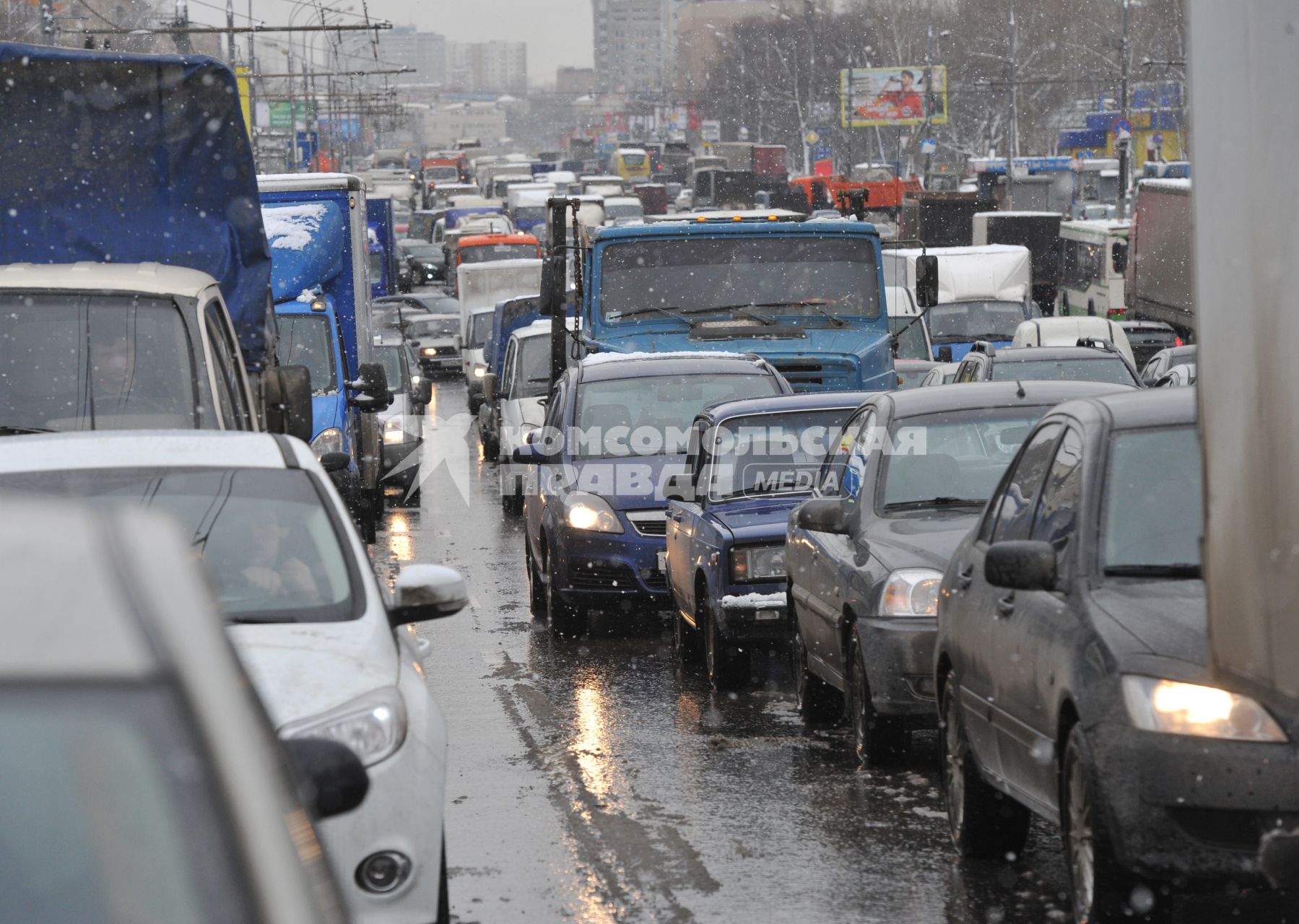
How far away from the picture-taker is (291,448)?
258 inches

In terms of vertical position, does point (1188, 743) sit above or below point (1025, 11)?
below

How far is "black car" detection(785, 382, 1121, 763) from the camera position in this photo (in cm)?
833

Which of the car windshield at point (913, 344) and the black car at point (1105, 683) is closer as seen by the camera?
the black car at point (1105, 683)

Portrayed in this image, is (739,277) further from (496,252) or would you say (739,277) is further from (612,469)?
(496,252)

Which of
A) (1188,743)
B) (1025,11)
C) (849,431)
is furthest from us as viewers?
(1025,11)

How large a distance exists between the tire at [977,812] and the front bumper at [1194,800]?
1639 millimetres

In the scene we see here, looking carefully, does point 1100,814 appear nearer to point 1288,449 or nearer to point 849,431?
point 1288,449

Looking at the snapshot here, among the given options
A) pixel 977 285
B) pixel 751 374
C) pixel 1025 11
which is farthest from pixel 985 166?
pixel 751 374

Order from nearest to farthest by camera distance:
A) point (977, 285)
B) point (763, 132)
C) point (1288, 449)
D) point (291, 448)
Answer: point (1288, 449)
point (291, 448)
point (977, 285)
point (763, 132)

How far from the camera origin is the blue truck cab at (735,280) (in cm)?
1781

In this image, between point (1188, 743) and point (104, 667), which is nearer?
point (104, 667)

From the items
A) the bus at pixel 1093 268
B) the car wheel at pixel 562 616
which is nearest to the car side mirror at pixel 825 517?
the car wheel at pixel 562 616

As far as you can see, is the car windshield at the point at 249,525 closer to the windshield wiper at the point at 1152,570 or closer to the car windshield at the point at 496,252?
the windshield wiper at the point at 1152,570

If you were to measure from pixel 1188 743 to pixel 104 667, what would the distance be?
3623mm
